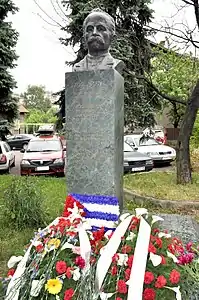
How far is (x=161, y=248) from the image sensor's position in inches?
93.8

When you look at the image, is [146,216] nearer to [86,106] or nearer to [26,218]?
[86,106]

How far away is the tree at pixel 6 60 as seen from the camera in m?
13.0

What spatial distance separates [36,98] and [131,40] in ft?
210

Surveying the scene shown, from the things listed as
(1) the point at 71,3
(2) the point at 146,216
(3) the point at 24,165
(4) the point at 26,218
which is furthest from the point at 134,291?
(1) the point at 71,3

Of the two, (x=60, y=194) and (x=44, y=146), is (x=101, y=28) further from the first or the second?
A: (x=44, y=146)

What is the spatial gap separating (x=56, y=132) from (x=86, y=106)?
1225 cm

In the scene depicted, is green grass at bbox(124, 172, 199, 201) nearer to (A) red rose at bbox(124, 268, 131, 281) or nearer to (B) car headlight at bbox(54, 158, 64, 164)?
(B) car headlight at bbox(54, 158, 64, 164)

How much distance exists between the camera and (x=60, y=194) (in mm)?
8172

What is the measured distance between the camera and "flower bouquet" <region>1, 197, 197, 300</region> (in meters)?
2.09

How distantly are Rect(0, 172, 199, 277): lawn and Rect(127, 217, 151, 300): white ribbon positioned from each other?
208 centimetres

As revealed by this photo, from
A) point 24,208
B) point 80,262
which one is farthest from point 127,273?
point 24,208

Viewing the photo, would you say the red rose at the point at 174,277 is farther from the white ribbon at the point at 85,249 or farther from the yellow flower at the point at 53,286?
the yellow flower at the point at 53,286

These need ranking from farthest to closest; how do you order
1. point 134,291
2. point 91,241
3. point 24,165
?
point 24,165
point 91,241
point 134,291

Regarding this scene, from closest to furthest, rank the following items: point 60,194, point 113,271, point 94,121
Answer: point 113,271 < point 94,121 < point 60,194
